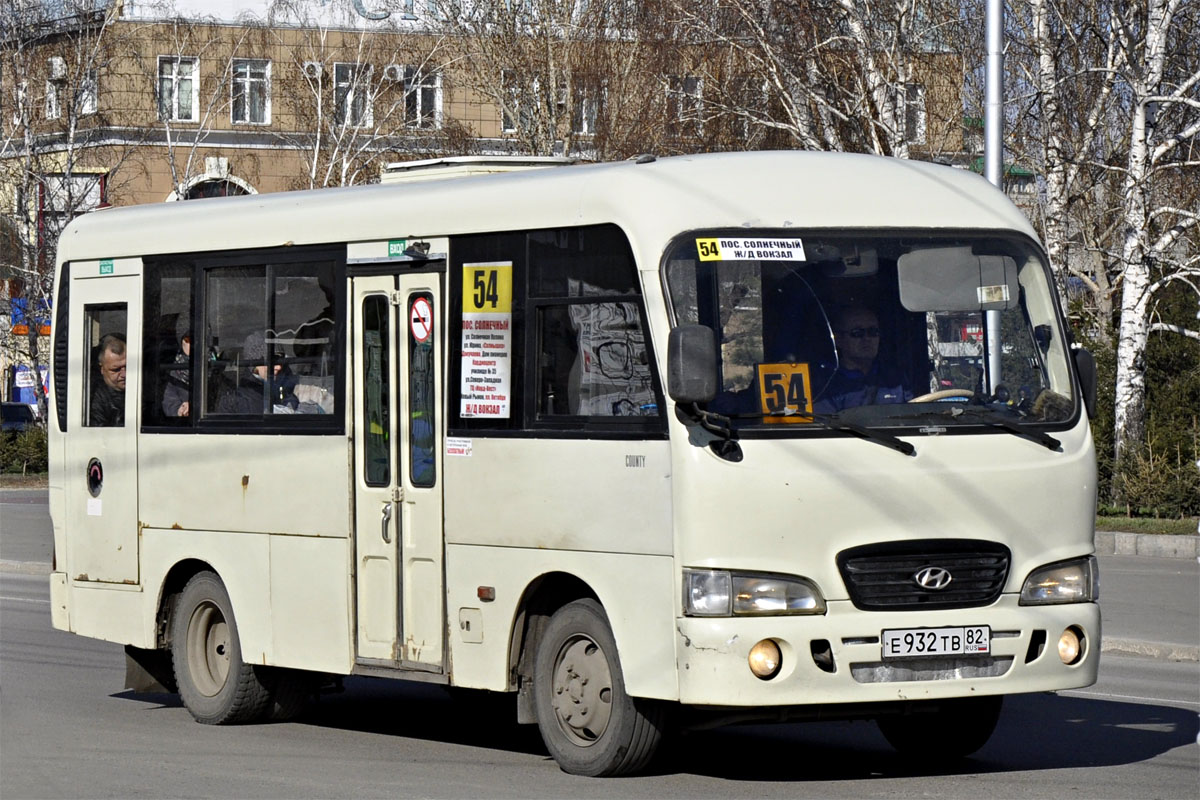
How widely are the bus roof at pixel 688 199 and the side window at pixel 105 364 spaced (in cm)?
211

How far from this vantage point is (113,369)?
12438 mm

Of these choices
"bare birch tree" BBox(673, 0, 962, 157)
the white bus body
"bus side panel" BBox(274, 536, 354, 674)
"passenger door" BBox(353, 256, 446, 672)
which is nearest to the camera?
the white bus body

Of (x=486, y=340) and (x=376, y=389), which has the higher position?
(x=486, y=340)

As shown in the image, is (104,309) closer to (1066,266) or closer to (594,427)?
(594,427)

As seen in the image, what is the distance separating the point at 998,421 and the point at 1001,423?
0.02 metres

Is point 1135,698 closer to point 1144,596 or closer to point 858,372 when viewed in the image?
point 858,372

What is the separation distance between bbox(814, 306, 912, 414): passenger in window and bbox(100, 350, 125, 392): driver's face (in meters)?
5.28

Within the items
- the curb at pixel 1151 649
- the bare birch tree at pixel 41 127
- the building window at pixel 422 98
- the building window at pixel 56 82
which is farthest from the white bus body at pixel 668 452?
the building window at pixel 422 98

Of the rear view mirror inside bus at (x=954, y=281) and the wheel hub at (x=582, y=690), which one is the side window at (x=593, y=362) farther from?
the rear view mirror inside bus at (x=954, y=281)

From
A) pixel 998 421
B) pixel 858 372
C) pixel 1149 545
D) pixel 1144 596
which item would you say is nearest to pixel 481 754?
pixel 858 372

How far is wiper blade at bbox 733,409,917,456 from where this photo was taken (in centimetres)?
865

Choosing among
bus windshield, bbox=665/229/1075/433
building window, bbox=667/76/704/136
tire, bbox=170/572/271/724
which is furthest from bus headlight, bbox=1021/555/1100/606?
building window, bbox=667/76/704/136

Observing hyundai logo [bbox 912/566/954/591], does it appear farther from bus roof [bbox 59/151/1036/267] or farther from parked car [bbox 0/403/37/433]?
parked car [bbox 0/403/37/433]

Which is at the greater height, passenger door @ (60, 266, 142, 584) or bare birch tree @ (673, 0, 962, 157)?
bare birch tree @ (673, 0, 962, 157)
